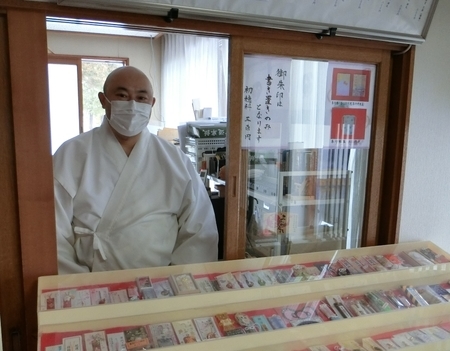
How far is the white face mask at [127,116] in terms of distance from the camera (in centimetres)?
137

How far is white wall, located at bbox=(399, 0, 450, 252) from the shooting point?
153 cm

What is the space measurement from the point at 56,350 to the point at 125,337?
17 cm

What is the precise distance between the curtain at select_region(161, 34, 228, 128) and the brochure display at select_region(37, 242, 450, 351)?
5.79 ft

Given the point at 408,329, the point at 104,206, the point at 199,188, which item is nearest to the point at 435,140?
→ the point at 408,329

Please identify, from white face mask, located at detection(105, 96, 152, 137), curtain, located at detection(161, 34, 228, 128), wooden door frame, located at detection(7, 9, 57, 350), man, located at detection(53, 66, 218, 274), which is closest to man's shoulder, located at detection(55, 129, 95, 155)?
man, located at detection(53, 66, 218, 274)

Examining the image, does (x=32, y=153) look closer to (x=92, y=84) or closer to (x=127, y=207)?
(x=127, y=207)

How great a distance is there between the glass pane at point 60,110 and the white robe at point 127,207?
0.26 ft

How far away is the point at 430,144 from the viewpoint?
1.60 meters

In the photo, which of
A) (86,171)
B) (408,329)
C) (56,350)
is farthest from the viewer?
(86,171)

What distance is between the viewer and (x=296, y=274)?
Result: 134 centimetres

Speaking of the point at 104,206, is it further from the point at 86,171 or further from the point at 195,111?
the point at 195,111

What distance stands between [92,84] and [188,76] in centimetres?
136

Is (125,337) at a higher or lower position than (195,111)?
lower

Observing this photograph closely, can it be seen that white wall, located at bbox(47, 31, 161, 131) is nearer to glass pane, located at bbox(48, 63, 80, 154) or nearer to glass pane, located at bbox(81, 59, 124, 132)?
glass pane, located at bbox(81, 59, 124, 132)
